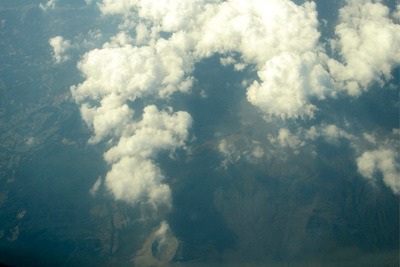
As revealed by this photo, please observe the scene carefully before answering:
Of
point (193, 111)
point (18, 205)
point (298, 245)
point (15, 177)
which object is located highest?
point (193, 111)

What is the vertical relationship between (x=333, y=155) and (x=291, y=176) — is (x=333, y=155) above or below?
above

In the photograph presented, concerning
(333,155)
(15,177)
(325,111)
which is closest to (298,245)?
(333,155)

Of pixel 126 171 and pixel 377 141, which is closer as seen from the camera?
pixel 126 171

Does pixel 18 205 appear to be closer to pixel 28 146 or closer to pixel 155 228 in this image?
pixel 28 146

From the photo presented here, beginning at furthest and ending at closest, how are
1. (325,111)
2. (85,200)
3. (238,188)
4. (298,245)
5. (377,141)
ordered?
(325,111)
(377,141)
(238,188)
(85,200)
(298,245)

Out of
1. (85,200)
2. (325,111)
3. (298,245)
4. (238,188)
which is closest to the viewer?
(298,245)

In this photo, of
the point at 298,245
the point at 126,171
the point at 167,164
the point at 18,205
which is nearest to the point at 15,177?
the point at 18,205

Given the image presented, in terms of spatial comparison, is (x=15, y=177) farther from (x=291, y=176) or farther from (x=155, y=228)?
(x=291, y=176)

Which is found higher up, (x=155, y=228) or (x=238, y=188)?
(x=238, y=188)

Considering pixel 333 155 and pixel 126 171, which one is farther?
pixel 333 155
